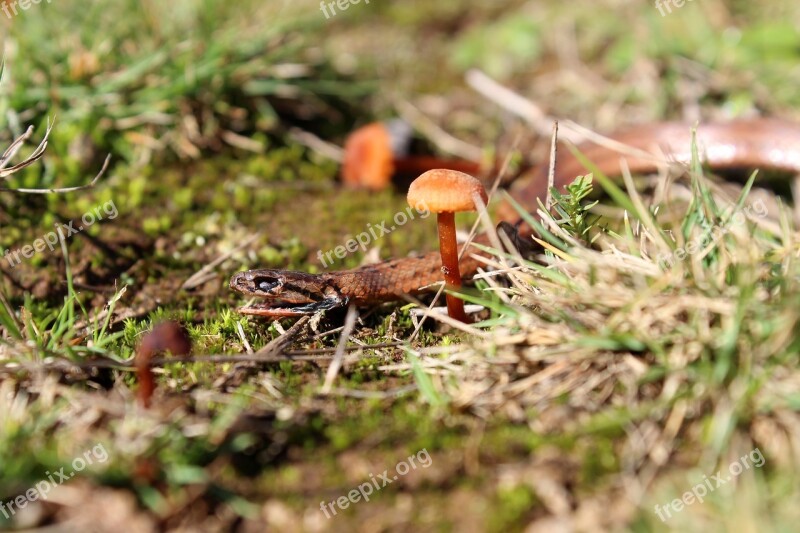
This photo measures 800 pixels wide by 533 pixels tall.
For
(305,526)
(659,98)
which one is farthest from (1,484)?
(659,98)

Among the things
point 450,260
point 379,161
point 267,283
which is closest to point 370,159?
point 379,161

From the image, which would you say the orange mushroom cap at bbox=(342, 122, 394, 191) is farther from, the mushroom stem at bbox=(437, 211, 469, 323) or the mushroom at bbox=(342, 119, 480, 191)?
the mushroom stem at bbox=(437, 211, 469, 323)

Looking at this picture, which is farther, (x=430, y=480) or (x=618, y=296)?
(x=618, y=296)

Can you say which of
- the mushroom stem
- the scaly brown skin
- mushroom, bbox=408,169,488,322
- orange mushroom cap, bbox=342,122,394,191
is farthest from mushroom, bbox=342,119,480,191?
mushroom, bbox=408,169,488,322

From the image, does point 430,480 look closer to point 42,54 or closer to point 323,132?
point 323,132

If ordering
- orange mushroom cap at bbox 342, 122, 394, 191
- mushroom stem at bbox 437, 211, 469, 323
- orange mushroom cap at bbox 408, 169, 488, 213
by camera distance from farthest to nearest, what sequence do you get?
orange mushroom cap at bbox 342, 122, 394, 191 → mushroom stem at bbox 437, 211, 469, 323 → orange mushroom cap at bbox 408, 169, 488, 213

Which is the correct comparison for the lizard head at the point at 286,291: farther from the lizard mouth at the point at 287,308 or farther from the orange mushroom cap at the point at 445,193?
the orange mushroom cap at the point at 445,193
